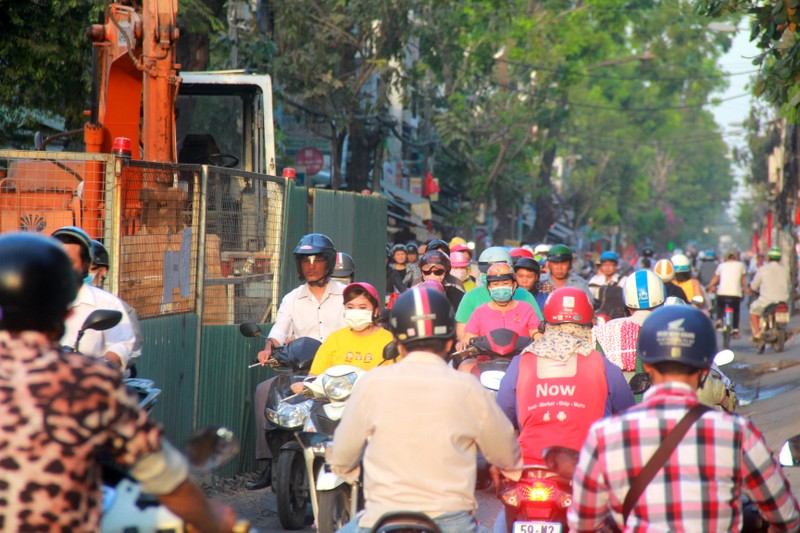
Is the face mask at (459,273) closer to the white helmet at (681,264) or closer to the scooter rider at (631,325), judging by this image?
the white helmet at (681,264)

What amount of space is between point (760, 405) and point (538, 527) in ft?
37.7

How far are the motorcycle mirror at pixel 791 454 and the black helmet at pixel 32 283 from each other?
2.53 metres

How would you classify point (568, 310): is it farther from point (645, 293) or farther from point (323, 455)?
point (645, 293)

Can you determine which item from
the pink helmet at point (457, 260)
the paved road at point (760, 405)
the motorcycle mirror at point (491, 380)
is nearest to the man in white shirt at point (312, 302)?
the paved road at point (760, 405)

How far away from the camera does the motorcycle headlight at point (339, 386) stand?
6.96 m

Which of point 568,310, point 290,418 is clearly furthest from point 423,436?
point 290,418

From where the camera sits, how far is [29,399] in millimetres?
3129

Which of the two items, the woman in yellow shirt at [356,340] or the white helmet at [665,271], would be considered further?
the white helmet at [665,271]

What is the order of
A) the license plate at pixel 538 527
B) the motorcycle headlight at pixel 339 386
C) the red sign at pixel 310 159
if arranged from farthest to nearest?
the red sign at pixel 310 159 → the motorcycle headlight at pixel 339 386 → the license plate at pixel 538 527

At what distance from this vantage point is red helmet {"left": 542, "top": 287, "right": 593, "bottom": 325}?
6238 mm

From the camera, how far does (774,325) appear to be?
23156 mm

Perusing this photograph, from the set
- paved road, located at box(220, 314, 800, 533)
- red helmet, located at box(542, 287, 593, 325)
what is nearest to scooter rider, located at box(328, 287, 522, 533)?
red helmet, located at box(542, 287, 593, 325)

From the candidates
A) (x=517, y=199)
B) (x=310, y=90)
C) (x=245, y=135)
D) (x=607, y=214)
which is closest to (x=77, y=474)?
(x=245, y=135)

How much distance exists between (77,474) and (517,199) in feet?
139
